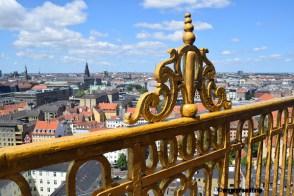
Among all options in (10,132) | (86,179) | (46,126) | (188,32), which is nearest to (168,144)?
(188,32)

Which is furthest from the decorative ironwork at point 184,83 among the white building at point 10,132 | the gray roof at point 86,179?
the white building at point 10,132

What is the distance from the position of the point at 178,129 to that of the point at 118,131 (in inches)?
13.4

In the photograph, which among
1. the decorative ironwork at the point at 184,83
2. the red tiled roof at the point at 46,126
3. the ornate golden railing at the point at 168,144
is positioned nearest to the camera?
the ornate golden railing at the point at 168,144

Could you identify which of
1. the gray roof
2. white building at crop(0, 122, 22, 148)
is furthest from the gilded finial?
white building at crop(0, 122, 22, 148)

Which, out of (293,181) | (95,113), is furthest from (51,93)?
(293,181)

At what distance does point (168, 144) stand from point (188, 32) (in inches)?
20.6

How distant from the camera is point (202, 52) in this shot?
Answer: 1.60 metres

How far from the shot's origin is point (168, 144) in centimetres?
150

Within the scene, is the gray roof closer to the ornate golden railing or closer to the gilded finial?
the ornate golden railing

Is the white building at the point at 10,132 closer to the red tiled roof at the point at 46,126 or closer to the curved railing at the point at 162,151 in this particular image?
the red tiled roof at the point at 46,126

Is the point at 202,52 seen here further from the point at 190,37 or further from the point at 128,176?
the point at 128,176

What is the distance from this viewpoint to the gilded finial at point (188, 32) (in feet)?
4.96

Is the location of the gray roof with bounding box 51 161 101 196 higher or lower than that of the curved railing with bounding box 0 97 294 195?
lower

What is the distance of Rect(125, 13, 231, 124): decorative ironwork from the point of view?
4.50 ft
